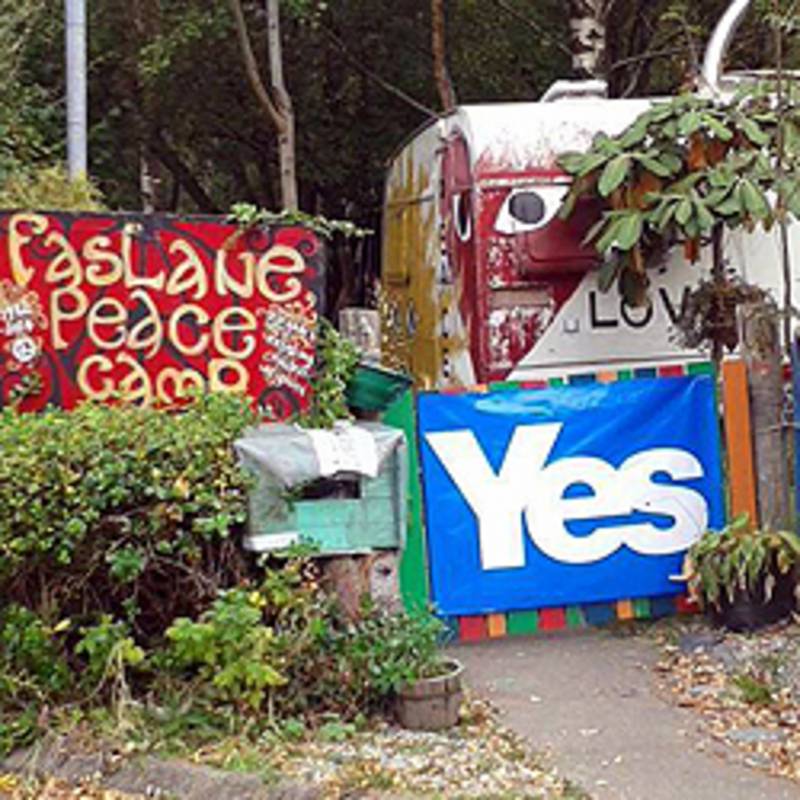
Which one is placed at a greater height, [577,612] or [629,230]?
[629,230]

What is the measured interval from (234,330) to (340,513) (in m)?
1.50

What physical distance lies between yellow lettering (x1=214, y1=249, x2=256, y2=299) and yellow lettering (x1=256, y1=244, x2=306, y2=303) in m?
0.05

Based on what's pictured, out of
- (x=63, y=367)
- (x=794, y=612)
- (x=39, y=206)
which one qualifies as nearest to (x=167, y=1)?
(x=39, y=206)

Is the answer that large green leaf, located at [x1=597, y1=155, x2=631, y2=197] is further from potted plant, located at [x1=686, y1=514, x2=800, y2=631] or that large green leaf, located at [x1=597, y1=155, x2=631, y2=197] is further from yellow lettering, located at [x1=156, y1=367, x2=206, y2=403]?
yellow lettering, located at [x1=156, y1=367, x2=206, y2=403]

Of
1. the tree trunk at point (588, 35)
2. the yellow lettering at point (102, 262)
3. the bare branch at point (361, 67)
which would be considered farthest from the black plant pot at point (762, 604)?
the bare branch at point (361, 67)

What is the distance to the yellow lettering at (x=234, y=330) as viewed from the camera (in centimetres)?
673

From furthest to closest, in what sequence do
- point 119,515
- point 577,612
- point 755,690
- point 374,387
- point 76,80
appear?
point 76,80 < point 577,612 < point 374,387 < point 755,690 < point 119,515

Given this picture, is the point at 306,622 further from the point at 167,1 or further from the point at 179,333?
the point at 167,1

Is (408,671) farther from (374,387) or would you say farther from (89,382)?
(89,382)

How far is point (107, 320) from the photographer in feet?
21.5

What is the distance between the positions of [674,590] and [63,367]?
3.74 m

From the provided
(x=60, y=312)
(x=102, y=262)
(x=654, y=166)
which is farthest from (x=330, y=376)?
(x=654, y=166)

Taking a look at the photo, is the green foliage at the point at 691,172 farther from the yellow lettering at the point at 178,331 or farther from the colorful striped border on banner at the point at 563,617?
the yellow lettering at the point at 178,331

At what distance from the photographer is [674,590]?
24.2ft
